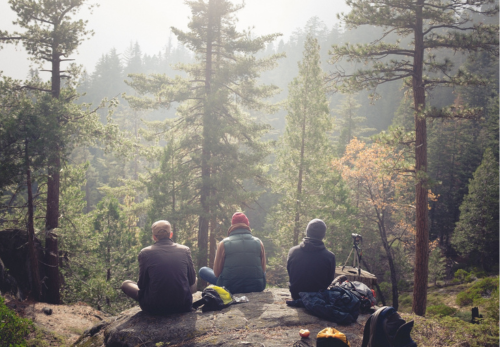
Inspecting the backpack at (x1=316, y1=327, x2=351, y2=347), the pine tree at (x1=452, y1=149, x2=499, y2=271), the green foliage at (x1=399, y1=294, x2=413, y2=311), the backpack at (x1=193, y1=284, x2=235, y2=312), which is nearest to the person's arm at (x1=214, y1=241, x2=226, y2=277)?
the backpack at (x1=193, y1=284, x2=235, y2=312)

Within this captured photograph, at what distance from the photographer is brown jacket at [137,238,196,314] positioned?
4598 mm

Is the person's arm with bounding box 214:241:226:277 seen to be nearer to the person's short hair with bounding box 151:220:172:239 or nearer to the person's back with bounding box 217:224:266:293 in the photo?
the person's back with bounding box 217:224:266:293

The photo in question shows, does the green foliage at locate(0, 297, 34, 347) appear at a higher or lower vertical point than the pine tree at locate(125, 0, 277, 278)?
lower

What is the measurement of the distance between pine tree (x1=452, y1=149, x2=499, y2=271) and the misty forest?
10cm

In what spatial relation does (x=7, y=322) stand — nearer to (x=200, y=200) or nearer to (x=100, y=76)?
(x=200, y=200)

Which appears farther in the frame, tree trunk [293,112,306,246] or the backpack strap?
tree trunk [293,112,306,246]

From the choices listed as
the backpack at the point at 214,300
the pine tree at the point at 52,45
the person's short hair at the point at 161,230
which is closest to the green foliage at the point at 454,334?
the backpack at the point at 214,300

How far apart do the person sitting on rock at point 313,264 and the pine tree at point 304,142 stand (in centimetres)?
1021

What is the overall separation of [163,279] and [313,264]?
2559mm

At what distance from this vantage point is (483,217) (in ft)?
72.0

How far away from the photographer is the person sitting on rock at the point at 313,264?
509 centimetres

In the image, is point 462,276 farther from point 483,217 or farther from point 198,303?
point 198,303

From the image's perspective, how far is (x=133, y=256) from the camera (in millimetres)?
15250

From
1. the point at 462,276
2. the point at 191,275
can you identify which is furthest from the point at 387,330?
the point at 462,276
